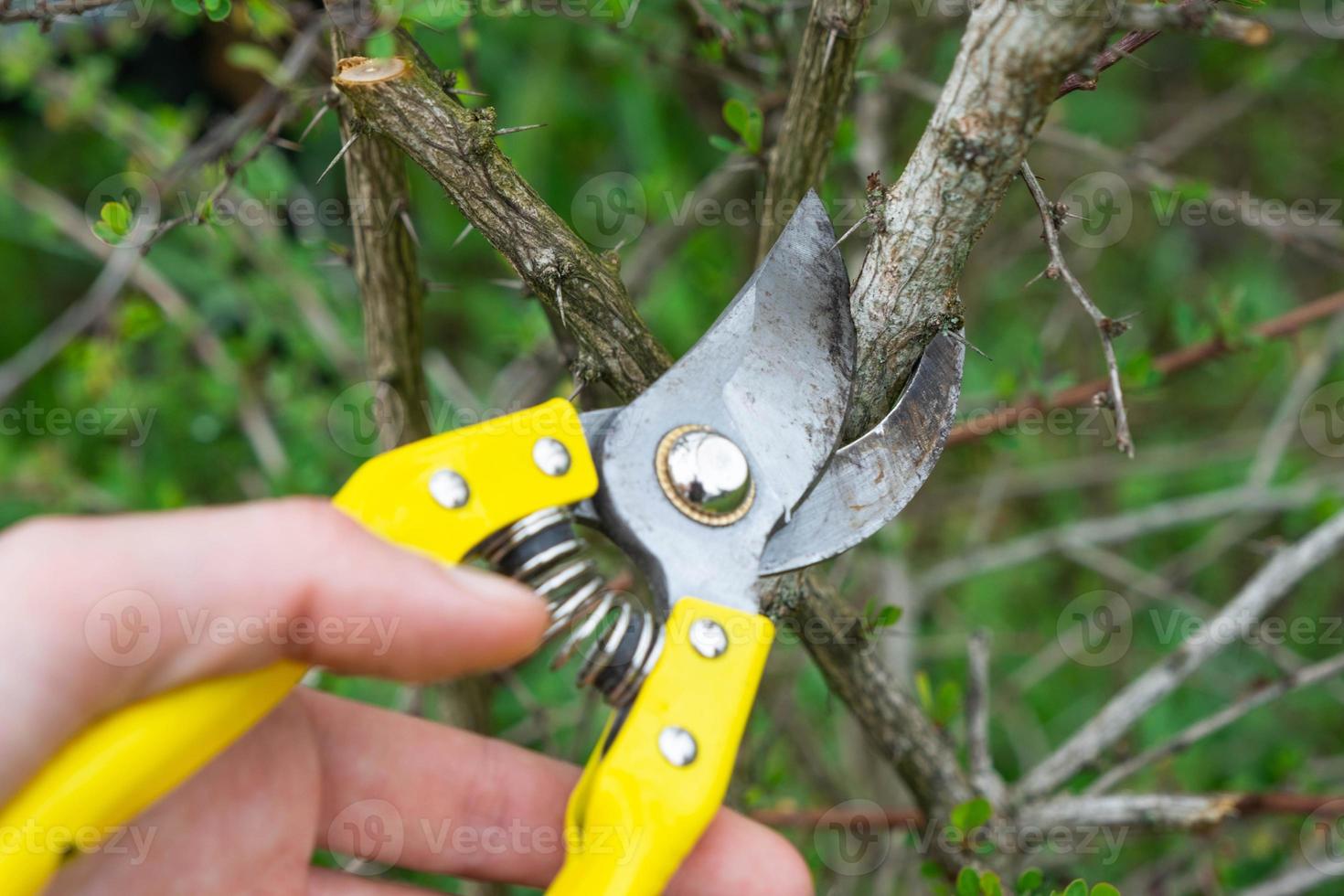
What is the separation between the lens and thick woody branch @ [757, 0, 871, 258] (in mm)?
1571

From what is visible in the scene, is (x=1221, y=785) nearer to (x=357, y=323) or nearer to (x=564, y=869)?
(x=564, y=869)

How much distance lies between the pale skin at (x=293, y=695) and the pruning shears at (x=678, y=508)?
0.08 m

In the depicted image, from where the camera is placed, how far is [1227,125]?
4.39m

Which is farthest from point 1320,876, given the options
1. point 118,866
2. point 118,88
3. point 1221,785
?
point 118,88

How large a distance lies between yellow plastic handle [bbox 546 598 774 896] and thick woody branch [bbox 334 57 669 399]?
16.2 inches

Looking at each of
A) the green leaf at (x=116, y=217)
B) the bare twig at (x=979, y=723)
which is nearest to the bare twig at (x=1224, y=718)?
the bare twig at (x=979, y=723)

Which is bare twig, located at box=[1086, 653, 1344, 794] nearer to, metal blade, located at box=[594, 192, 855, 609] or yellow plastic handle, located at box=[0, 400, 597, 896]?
metal blade, located at box=[594, 192, 855, 609]

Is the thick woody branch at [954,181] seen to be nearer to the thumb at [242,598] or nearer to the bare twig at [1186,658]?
the thumb at [242,598]

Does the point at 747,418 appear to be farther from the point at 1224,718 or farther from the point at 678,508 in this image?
the point at 1224,718

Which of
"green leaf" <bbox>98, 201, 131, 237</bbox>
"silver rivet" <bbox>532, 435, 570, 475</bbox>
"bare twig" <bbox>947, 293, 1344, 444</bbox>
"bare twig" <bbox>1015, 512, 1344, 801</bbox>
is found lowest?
"bare twig" <bbox>1015, 512, 1344, 801</bbox>

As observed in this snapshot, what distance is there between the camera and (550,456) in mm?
1491

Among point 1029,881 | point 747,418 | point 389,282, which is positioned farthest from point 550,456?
point 1029,881

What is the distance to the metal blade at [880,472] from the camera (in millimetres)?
1455

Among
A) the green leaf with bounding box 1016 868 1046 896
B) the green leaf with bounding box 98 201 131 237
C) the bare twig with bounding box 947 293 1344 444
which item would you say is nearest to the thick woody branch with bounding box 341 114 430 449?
the green leaf with bounding box 98 201 131 237
